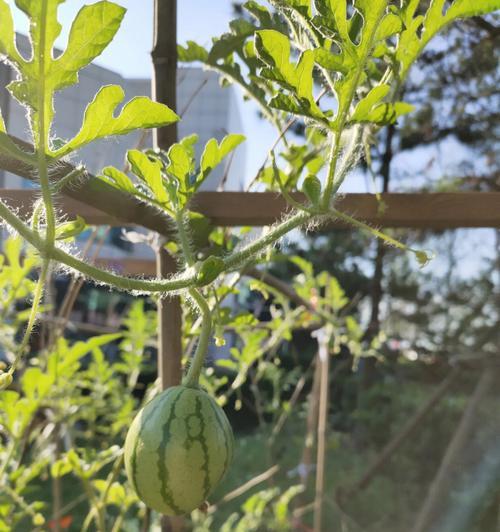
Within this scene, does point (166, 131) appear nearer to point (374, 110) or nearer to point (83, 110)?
point (83, 110)

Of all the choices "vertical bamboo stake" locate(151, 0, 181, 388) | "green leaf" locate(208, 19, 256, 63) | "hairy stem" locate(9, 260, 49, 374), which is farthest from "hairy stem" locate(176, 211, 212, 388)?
"green leaf" locate(208, 19, 256, 63)

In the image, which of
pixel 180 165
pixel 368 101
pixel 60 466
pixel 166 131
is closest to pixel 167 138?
pixel 166 131

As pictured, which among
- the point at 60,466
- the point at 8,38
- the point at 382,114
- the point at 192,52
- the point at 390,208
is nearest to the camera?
the point at 8,38

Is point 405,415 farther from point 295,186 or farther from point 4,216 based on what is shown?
point 4,216

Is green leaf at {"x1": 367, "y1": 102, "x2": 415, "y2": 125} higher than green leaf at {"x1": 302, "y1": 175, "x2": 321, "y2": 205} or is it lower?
higher

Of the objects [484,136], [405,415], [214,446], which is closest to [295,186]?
[214,446]

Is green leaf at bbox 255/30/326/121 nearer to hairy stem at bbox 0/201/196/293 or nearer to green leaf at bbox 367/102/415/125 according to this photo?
green leaf at bbox 367/102/415/125

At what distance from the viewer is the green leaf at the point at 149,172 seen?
52cm

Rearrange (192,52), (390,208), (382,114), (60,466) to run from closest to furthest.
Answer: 1. (382,114)
2. (390,208)
3. (192,52)
4. (60,466)

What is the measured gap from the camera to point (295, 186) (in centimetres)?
81

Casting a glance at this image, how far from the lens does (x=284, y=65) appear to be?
441 millimetres

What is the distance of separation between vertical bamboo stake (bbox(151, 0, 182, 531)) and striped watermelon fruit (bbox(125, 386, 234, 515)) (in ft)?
0.81

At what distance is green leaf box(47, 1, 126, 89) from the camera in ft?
1.24

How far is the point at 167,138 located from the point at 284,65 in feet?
1.06
